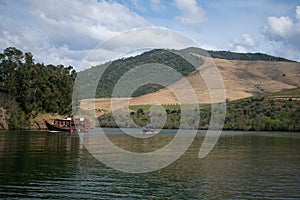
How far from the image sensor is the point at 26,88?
365ft

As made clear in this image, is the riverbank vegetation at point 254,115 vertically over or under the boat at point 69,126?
over

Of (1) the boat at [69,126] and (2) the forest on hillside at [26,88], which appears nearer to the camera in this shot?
(1) the boat at [69,126]

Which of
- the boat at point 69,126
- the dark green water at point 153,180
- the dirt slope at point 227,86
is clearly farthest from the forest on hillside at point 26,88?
the dark green water at point 153,180

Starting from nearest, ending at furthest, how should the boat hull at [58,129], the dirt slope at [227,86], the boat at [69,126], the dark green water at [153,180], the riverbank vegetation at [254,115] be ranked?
the dark green water at [153,180]
the boat at [69,126]
the boat hull at [58,129]
the riverbank vegetation at [254,115]
the dirt slope at [227,86]

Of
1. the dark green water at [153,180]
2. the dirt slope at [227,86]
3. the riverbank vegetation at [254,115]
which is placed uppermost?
the dirt slope at [227,86]

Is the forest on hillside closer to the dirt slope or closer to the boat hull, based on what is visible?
the boat hull

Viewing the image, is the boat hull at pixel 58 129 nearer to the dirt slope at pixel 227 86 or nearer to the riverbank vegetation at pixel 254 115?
the riverbank vegetation at pixel 254 115

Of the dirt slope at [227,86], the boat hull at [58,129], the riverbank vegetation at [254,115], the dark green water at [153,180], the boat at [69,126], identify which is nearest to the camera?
the dark green water at [153,180]

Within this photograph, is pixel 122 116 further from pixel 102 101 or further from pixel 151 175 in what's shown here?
pixel 151 175

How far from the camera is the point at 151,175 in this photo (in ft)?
89.7

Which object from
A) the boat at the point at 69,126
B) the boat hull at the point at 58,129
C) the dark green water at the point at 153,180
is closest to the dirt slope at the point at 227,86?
the boat at the point at 69,126

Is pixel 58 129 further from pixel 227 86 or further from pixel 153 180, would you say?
pixel 227 86

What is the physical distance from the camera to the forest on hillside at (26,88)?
110062mm

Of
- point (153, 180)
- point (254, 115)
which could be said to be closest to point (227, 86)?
point (254, 115)
